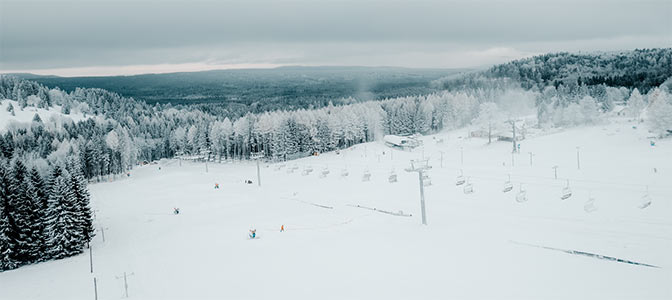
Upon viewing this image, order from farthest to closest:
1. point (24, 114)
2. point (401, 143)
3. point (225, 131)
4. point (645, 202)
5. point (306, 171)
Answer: point (24, 114) → point (225, 131) → point (401, 143) → point (306, 171) → point (645, 202)

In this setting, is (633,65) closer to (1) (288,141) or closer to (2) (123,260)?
(1) (288,141)

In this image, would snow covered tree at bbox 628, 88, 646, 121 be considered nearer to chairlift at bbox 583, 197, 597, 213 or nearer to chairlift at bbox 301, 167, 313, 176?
chairlift at bbox 583, 197, 597, 213

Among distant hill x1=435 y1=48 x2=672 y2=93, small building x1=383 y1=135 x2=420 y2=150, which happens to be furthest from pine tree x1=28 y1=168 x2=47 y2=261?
distant hill x1=435 y1=48 x2=672 y2=93

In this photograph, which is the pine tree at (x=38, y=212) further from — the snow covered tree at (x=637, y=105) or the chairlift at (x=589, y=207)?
the snow covered tree at (x=637, y=105)

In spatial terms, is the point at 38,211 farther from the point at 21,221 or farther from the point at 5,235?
the point at 5,235

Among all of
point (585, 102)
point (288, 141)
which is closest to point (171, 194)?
point (288, 141)

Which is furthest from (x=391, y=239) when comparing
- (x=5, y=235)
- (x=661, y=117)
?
(x=661, y=117)
